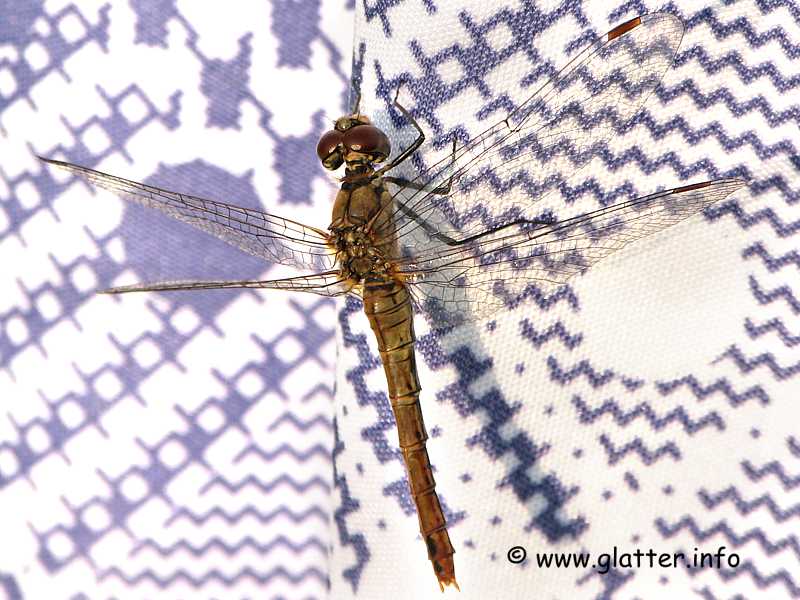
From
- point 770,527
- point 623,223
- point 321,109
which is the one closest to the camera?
point 623,223

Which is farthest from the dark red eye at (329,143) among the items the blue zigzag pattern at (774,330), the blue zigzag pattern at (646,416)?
the blue zigzag pattern at (774,330)

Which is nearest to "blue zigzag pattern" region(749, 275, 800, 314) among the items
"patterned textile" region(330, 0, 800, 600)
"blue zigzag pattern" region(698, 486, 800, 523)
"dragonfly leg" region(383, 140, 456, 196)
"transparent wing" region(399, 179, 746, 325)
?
"patterned textile" region(330, 0, 800, 600)

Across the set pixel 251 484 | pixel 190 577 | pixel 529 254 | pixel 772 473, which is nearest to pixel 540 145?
pixel 529 254

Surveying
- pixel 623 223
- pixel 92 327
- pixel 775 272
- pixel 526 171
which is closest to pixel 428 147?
pixel 526 171

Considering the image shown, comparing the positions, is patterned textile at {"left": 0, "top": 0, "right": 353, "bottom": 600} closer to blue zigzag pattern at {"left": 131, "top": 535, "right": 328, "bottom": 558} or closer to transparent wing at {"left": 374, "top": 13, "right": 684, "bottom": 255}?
blue zigzag pattern at {"left": 131, "top": 535, "right": 328, "bottom": 558}

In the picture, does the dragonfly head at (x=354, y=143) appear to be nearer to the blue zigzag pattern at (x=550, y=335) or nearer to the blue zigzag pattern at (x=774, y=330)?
the blue zigzag pattern at (x=550, y=335)

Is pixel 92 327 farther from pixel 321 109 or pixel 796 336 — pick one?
pixel 796 336

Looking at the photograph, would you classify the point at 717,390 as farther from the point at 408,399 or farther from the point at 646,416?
the point at 408,399
